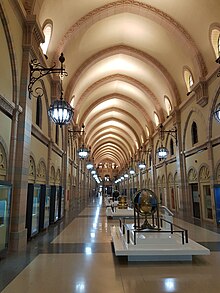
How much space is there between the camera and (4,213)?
19.7 feet

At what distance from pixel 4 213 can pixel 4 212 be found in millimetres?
24

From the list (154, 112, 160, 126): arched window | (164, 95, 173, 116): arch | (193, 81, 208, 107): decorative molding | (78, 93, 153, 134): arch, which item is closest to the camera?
(193, 81, 208, 107): decorative molding

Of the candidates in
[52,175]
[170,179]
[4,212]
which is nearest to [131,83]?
[170,179]

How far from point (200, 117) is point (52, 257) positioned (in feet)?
36.2

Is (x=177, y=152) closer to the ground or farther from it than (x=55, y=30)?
closer to the ground

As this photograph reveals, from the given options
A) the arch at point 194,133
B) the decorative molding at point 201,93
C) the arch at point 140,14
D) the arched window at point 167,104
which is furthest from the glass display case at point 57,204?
the arched window at point 167,104

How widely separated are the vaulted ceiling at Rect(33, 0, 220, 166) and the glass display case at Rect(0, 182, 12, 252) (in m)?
6.11

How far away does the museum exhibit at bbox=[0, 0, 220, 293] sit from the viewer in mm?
5164

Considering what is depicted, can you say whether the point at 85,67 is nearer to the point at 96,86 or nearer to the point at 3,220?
the point at 96,86

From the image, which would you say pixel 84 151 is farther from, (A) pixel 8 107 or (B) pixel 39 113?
(A) pixel 8 107

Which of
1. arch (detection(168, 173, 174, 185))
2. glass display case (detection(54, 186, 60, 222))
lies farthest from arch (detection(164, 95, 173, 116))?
glass display case (detection(54, 186, 60, 222))

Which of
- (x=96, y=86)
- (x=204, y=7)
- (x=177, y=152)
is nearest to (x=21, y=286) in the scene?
(x=204, y=7)

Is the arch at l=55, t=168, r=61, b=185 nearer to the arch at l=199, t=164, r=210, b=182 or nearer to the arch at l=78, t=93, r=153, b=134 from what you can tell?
the arch at l=199, t=164, r=210, b=182

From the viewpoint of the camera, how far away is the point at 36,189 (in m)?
8.79
